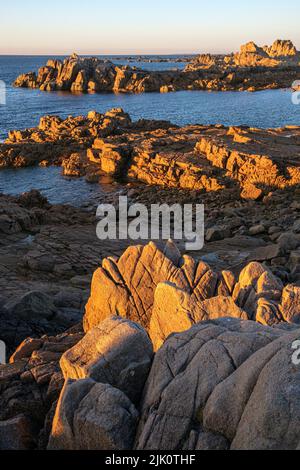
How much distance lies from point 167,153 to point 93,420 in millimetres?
35624

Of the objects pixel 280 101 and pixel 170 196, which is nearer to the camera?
pixel 170 196

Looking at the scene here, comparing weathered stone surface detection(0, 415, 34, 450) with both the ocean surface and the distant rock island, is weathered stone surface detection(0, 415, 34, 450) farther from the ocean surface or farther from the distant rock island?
the distant rock island

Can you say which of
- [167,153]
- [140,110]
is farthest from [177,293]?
[140,110]

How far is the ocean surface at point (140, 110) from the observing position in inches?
1689

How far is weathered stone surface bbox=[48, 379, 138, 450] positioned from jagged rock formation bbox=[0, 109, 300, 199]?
26.3m

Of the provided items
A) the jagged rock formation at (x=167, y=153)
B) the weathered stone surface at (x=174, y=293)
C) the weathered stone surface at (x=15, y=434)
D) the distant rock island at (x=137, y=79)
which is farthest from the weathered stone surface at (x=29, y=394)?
the distant rock island at (x=137, y=79)

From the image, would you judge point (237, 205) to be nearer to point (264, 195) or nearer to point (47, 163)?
point (264, 195)

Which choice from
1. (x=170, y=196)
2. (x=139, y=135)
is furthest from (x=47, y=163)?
(x=170, y=196)

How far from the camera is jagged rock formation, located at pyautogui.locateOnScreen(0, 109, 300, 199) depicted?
35156 millimetres

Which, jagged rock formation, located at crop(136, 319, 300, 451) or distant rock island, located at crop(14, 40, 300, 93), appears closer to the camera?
jagged rock formation, located at crop(136, 319, 300, 451)

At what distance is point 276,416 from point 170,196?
29.7 metres

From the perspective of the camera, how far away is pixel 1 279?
19.8 meters

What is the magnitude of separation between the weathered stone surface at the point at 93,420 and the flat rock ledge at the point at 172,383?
0.05 feet

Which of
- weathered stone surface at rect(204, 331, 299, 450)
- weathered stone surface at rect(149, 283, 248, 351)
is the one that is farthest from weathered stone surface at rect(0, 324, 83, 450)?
weathered stone surface at rect(204, 331, 299, 450)
